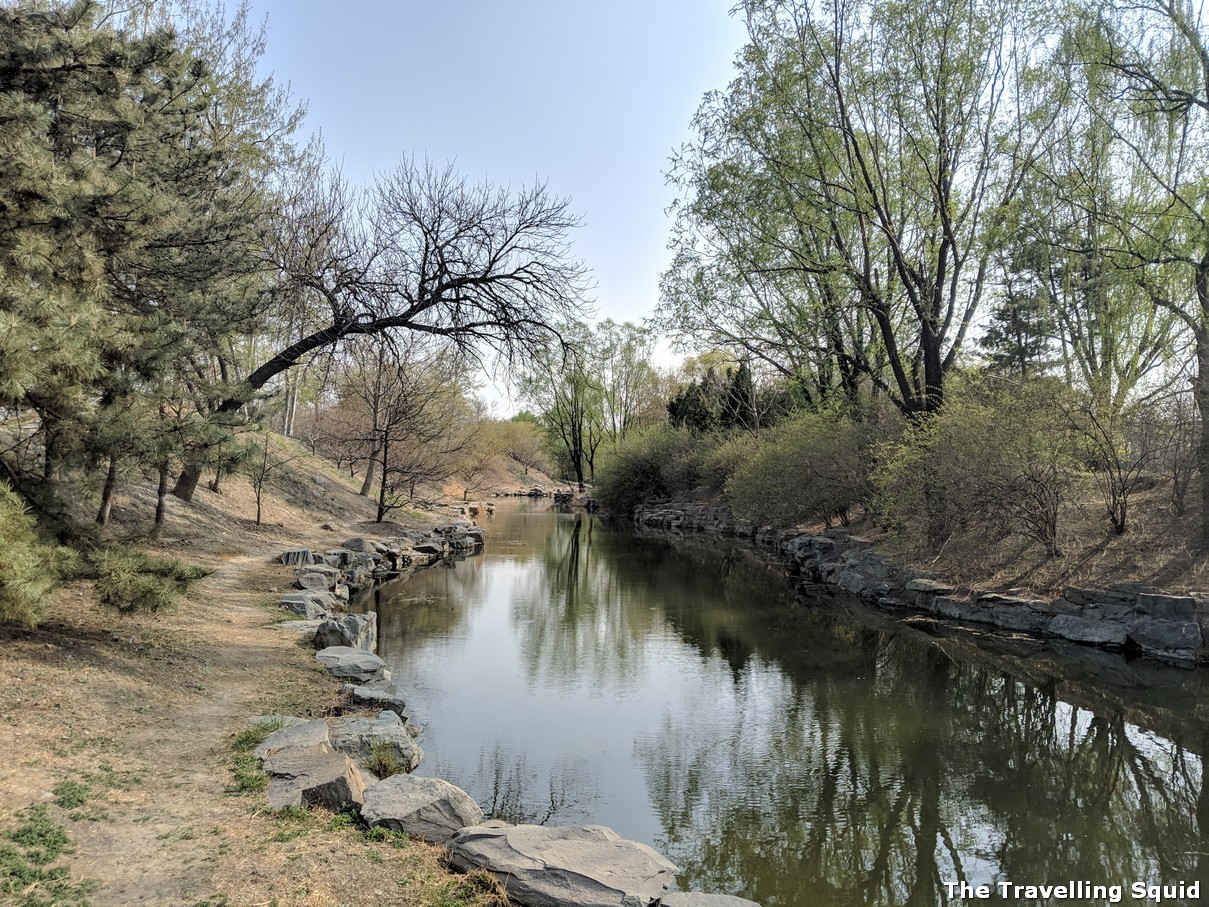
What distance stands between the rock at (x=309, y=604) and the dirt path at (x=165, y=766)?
69.1 inches

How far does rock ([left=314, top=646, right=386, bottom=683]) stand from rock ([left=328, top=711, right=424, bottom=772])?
1.55 metres

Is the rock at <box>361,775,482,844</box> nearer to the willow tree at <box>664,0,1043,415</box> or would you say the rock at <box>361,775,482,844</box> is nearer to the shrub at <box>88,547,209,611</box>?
the shrub at <box>88,547,209,611</box>

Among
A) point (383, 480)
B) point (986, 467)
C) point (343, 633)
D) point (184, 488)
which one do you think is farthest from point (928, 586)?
point (184, 488)

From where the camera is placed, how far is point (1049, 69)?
1505 cm

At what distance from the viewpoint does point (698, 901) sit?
12.6 ft

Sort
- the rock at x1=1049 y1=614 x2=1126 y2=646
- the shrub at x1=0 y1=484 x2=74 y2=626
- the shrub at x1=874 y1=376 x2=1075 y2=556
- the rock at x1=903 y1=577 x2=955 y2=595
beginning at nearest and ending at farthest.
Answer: the shrub at x1=0 y1=484 x2=74 y2=626
the rock at x1=1049 y1=614 x2=1126 y2=646
the shrub at x1=874 y1=376 x2=1075 y2=556
the rock at x1=903 y1=577 x2=955 y2=595

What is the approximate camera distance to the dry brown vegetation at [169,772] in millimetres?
3473

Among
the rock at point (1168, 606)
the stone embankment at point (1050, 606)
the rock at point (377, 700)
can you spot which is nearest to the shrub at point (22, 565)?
the rock at point (377, 700)

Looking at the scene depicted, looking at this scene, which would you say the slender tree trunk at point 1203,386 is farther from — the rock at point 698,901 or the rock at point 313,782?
the rock at point 313,782

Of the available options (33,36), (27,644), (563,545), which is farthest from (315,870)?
(563,545)

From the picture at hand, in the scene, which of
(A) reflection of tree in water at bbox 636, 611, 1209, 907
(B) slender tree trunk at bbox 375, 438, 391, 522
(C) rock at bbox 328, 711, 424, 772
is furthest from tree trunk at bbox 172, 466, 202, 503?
(A) reflection of tree in water at bbox 636, 611, 1209, 907

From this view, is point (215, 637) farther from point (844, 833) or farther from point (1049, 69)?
point (1049, 69)

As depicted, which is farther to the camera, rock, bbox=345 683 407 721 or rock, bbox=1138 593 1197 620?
rock, bbox=1138 593 1197 620

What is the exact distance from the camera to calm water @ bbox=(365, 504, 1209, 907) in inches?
201
